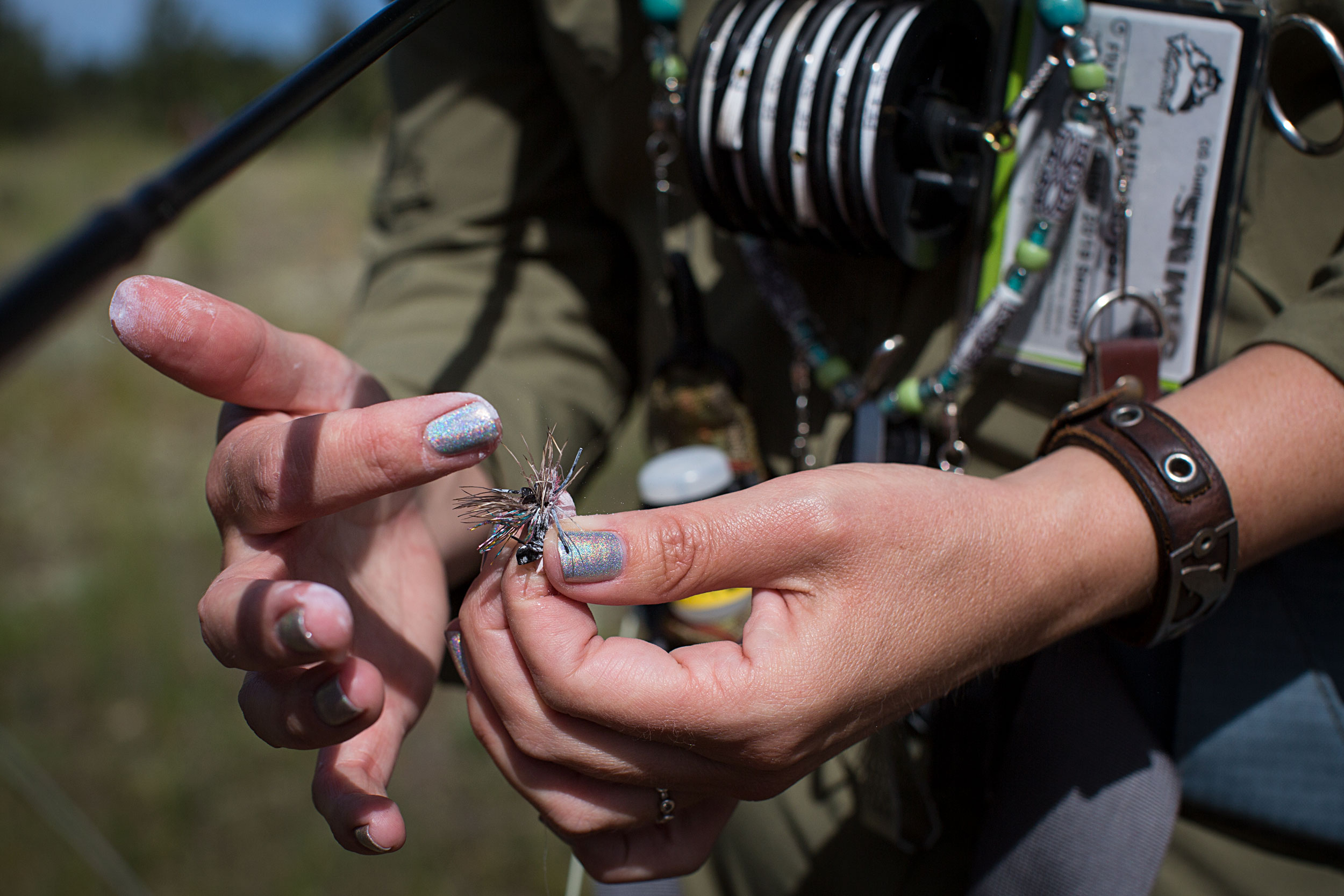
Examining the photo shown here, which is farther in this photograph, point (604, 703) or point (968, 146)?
point (968, 146)

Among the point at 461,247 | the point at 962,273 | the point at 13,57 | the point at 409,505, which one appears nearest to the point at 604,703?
the point at 409,505

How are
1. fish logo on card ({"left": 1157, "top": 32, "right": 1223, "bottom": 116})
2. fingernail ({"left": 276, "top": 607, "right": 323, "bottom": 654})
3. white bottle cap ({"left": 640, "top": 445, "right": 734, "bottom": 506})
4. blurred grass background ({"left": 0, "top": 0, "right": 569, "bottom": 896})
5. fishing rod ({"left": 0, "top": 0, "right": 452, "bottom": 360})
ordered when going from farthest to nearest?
1. blurred grass background ({"left": 0, "top": 0, "right": 569, "bottom": 896})
2. white bottle cap ({"left": 640, "top": 445, "right": 734, "bottom": 506})
3. fish logo on card ({"left": 1157, "top": 32, "right": 1223, "bottom": 116})
4. fingernail ({"left": 276, "top": 607, "right": 323, "bottom": 654})
5. fishing rod ({"left": 0, "top": 0, "right": 452, "bottom": 360})

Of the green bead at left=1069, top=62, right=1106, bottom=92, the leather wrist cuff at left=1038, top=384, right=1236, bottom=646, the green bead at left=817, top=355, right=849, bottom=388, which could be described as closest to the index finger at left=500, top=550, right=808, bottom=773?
the leather wrist cuff at left=1038, top=384, right=1236, bottom=646

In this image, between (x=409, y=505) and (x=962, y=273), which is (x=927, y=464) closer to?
(x=962, y=273)

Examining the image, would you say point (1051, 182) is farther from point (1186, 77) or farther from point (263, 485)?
point (263, 485)

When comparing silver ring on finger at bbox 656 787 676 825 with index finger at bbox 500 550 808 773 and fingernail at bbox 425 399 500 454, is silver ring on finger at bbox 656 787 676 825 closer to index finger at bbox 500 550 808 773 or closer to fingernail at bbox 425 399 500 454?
index finger at bbox 500 550 808 773

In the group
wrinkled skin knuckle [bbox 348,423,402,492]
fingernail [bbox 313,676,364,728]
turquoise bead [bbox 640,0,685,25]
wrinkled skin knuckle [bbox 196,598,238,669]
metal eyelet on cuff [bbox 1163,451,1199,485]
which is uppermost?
turquoise bead [bbox 640,0,685,25]
